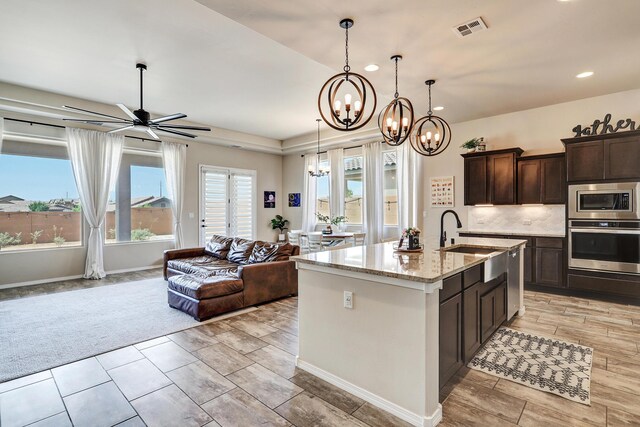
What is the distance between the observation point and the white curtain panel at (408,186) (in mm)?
6496

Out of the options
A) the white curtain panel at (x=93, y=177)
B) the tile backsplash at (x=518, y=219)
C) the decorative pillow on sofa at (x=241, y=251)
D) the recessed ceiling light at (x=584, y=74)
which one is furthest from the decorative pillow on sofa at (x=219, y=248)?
the recessed ceiling light at (x=584, y=74)

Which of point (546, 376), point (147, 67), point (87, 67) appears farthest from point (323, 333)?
point (87, 67)

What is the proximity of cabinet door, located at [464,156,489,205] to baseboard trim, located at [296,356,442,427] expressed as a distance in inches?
172

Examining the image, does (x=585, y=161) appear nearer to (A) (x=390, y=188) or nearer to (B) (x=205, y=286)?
(A) (x=390, y=188)

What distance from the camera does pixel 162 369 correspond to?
2.68 meters

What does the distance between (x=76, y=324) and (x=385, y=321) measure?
3.71 metres

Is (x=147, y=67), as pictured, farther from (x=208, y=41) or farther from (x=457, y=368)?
(x=457, y=368)

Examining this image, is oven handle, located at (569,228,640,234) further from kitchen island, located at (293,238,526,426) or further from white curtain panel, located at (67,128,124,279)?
white curtain panel, located at (67,128,124,279)

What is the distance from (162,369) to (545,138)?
20.5 feet

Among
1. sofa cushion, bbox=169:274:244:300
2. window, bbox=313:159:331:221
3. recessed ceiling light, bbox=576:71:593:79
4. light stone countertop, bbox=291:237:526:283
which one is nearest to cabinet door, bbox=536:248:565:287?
recessed ceiling light, bbox=576:71:593:79

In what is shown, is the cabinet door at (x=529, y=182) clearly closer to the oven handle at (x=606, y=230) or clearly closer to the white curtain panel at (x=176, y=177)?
the oven handle at (x=606, y=230)

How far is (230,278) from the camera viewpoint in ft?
13.7

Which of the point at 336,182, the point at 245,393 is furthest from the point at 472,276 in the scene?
the point at 336,182

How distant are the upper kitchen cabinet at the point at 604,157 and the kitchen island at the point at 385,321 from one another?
3.01 metres
